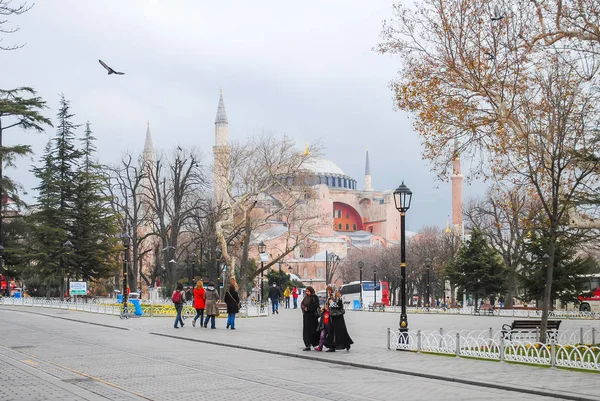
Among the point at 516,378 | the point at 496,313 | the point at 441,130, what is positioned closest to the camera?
the point at 516,378

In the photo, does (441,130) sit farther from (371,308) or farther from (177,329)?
(371,308)

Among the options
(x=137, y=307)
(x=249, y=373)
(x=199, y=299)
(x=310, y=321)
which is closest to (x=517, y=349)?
(x=310, y=321)

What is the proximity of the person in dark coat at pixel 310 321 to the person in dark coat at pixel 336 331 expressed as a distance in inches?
15.5

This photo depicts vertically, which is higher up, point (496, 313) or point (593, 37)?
point (593, 37)

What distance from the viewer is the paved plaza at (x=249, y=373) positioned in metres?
9.51

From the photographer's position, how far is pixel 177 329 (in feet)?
72.3

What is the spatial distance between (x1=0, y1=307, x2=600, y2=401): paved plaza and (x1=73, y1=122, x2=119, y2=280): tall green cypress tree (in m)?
27.9

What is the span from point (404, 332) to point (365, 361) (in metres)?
2.38

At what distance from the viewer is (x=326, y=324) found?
15719 millimetres

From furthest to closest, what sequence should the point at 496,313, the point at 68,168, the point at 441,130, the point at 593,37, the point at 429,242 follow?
the point at 429,242 < the point at 68,168 < the point at 496,313 < the point at 441,130 < the point at 593,37

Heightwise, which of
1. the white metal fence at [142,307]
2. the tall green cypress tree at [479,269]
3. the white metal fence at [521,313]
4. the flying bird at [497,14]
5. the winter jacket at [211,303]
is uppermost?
the flying bird at [497,14]

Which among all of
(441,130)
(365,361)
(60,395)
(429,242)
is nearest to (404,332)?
(365,361)

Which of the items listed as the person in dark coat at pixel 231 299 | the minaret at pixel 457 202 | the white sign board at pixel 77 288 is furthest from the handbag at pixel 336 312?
the minaret at pixel 457 202

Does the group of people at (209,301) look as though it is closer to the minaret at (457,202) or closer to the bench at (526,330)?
the bench at (526,330)
